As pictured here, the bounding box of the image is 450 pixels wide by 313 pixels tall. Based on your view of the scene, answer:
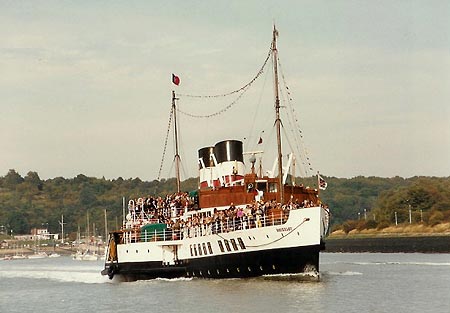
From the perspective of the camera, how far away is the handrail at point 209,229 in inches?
2510

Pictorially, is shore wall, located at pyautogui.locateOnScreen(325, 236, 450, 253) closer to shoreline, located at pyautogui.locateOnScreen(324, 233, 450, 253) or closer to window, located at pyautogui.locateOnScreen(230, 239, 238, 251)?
shoreline, located at pyautogui.locateOnScreen(324, 233, 450, 253)

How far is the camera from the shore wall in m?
133

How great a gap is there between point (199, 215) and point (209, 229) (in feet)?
14.9

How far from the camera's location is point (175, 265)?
238ft

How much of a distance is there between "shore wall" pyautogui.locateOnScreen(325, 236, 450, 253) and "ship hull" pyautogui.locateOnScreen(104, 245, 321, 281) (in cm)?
6279

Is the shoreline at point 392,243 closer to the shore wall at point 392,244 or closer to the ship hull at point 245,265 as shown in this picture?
the shore wall at point 392,244

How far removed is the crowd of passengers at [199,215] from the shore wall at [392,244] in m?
59.5

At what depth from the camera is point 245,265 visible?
64.9 meters

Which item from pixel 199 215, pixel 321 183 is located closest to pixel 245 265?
pixel 321 183

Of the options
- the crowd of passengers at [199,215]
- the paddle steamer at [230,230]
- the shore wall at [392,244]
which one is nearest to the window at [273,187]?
the paddle steamer at [230,230]

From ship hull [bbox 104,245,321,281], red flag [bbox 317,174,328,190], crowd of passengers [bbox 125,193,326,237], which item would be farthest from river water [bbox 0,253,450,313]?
red flag [bbox 317,174,328,190]

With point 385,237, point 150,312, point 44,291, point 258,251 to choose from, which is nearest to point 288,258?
point 258,251

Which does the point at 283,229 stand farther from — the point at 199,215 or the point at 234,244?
the point at 199,215

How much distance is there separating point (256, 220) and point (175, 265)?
36.3 ft
